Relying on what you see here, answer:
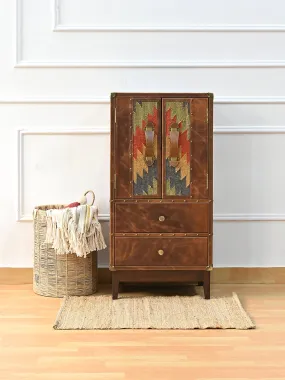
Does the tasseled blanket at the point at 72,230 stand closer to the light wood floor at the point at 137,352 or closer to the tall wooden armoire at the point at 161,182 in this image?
the tall wooden armoire at the point at 161,182

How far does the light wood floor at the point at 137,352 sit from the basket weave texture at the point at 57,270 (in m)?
0.26

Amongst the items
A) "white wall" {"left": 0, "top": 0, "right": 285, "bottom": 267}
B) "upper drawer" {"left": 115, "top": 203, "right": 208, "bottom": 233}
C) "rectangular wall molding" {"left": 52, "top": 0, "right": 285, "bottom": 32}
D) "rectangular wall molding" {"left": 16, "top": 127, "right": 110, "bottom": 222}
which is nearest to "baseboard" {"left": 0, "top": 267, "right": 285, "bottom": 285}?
"white wall" {"left": 0, "top": 0, "right": 285, "bottom": 267}

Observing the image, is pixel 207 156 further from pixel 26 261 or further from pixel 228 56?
pixel 26 261

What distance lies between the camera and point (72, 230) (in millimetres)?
2633

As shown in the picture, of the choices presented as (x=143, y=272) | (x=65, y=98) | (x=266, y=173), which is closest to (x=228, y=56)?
(x=266, y=173)

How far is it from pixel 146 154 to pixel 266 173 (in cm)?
71

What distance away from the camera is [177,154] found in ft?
8.48

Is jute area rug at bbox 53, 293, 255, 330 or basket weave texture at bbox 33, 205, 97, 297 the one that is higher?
basket weave texture at bbox 33, 205, 97, 297

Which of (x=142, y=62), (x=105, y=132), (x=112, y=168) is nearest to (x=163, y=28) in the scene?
(x=142, y=62)

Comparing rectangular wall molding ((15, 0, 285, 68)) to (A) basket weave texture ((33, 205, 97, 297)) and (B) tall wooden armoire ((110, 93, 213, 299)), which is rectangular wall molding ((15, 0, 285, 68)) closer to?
(B) tall wooden armoire ((110, 93, 213, 299))

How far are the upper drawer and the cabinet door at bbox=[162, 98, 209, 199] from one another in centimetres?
6

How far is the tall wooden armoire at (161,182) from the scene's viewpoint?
2584 mm

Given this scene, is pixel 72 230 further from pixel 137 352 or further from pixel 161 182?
pixel 137 352

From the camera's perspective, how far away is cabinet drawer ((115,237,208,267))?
260 centimetres
